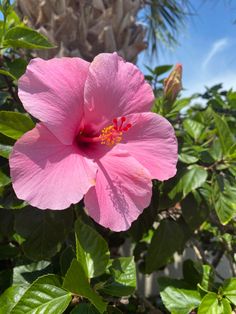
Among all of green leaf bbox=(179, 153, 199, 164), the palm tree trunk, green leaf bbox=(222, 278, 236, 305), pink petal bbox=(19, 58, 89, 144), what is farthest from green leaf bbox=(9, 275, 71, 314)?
the palm tree trunk

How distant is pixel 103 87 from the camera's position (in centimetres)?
102

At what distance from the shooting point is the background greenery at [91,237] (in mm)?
996

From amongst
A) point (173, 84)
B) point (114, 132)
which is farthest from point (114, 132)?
point (173, 84)

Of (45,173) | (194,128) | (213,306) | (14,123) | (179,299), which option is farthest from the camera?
(194,128)

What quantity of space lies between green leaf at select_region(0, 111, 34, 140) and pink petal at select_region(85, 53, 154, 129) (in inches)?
6.1

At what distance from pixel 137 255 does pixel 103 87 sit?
42.9 inches

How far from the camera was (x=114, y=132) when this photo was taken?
1.05 m

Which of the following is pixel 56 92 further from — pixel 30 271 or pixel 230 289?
pixel 230 289

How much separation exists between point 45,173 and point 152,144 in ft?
0.98

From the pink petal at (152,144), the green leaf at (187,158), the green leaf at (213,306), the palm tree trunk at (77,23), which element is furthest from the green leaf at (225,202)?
the palm tree trunk at (77,23)

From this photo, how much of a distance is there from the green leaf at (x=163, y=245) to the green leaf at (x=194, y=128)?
44 cm

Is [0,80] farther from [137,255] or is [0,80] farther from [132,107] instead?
[137,255]

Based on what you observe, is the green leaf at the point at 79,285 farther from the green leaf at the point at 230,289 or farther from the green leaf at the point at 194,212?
the green leaf at the point at 194,212

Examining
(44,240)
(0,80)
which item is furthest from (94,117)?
(0,80)
